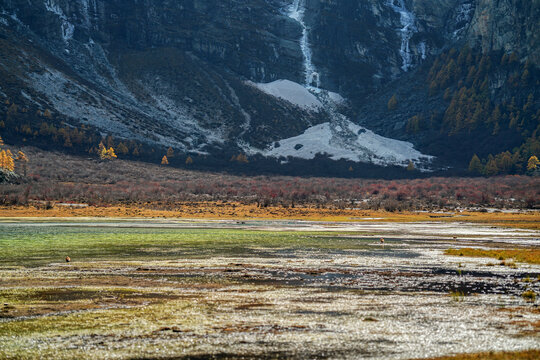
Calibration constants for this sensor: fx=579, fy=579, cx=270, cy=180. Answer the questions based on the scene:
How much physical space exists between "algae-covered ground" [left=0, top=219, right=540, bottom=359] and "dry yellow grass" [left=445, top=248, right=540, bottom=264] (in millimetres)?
938

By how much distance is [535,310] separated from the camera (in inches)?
820

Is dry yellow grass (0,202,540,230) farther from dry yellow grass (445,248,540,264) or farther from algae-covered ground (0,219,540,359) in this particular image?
algae-covered ground (0,219,540,359)

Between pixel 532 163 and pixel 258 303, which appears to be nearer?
pixel 258 303

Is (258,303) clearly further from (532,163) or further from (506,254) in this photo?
(532,163)

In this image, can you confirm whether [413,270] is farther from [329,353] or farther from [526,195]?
[526,195]

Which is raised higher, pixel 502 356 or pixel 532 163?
pixel 532 163

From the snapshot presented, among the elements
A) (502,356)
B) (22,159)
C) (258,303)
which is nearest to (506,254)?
(258,303)

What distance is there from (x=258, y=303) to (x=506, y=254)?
71.8 ft

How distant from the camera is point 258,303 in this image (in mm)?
22156

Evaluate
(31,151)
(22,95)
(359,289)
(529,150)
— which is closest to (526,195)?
(529,150)

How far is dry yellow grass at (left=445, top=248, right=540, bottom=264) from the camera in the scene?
34.8m

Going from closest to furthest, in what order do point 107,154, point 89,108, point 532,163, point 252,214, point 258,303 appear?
point 258,303
point 252,214
point 107,154
point 532,163
point 89,108

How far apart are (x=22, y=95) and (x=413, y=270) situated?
A: 6804 inches

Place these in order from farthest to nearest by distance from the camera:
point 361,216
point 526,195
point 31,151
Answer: point 31,151 < point 526,195 < point 361,216
